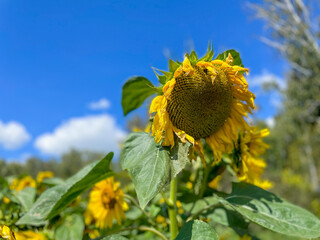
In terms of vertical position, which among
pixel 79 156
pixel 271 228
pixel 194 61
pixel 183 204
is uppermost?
pixel 79 156

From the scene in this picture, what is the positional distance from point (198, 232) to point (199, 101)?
0.33 meters

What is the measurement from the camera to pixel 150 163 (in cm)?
71

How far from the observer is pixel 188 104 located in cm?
78

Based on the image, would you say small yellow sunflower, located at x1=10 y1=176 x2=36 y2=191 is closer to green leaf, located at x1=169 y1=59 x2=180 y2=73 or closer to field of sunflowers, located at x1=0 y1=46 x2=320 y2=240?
field of sunflowers, located at x1=0 y1=46 x2=320 y2=240

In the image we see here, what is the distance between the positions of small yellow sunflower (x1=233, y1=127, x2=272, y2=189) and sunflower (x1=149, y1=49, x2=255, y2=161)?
118 millimetres

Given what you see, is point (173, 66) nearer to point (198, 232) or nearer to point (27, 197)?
point (198, 232)

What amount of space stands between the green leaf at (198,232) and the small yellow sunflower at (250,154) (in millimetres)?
372

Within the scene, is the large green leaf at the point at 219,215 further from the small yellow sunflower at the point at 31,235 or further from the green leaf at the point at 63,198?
the small yellow sunflower at the point at 31,235

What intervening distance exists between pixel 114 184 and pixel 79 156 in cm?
1481

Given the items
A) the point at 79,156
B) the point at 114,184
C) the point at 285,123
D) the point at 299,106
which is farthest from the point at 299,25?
the point at 114,184

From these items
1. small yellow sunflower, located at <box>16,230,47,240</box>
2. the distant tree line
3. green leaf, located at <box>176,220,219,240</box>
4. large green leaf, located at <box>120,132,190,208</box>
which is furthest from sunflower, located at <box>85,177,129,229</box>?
the distant tree line

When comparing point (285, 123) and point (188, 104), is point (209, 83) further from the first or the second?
point (285, 123)

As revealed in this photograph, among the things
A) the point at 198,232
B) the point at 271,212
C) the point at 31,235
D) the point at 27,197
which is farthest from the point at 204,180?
the point at 27,197

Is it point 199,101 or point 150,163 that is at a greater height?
point 199,101
